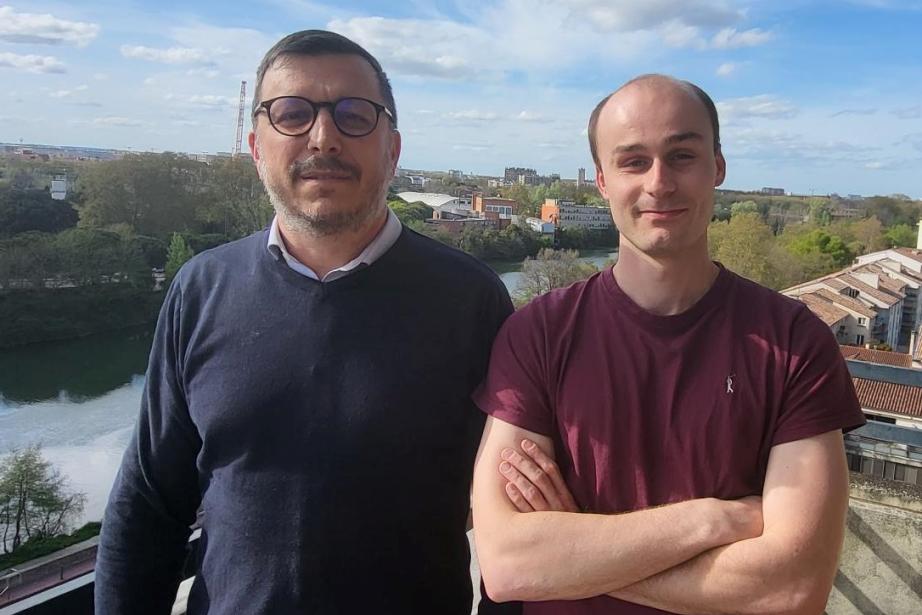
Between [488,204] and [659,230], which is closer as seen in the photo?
[659,230]

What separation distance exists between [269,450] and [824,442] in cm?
68

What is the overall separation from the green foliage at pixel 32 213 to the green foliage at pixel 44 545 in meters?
11.8

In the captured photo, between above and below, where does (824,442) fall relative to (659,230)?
below

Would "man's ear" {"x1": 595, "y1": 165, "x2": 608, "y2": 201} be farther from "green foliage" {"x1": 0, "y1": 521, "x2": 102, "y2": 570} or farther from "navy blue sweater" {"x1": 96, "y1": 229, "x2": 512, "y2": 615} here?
"green foliage" {"x1": 0, "y1": 521, "x2": 102, "y2": 570}

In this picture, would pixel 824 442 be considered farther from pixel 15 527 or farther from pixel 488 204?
pixel 488 204

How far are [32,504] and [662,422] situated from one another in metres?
9.07

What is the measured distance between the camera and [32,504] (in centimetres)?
821

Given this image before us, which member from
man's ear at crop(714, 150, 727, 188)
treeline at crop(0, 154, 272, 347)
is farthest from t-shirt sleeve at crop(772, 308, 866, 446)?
treeline at crop(0, 154, 272, 347)

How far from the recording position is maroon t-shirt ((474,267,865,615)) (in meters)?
0.89

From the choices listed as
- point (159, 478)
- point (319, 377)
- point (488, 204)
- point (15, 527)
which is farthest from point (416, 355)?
point (488, 204)

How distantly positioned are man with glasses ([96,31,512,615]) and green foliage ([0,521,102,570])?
707cm

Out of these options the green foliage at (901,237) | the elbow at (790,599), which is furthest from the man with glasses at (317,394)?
the green foliage at (901,237)

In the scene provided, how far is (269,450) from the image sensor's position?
97cm

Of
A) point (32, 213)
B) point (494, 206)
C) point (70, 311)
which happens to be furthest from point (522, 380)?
point (494, 206)
